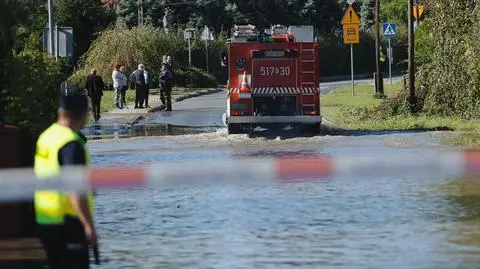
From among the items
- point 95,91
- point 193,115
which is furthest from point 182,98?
point 95,91

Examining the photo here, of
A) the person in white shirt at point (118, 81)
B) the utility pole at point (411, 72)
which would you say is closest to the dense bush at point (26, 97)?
the utility pole at point (411, 72)

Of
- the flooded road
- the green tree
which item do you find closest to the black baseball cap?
the flooded road

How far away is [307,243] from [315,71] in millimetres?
14347

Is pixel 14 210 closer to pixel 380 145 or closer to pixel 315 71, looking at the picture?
pixel 380 145

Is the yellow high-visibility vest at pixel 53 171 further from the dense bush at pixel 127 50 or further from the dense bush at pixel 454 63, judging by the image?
the dense bush at pixel 127 50

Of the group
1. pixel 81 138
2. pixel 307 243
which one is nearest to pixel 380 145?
pixel 307 243

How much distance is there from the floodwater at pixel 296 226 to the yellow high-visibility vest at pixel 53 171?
2717 millimetres

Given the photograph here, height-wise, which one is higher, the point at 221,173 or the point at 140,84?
the point at 140,84

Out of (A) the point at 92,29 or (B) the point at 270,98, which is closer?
(B) the point at 270,98

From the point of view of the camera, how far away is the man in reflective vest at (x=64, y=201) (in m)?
6.99

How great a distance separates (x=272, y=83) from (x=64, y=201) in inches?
710

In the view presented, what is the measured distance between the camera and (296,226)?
39.0 ft

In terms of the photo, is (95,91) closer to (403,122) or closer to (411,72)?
(411,72)

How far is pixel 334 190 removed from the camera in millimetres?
15086
